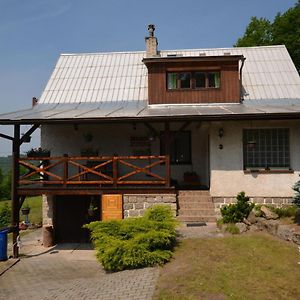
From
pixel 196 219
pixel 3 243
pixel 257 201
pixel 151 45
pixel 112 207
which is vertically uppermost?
pixel 151 45

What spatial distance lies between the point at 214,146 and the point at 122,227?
4591 millimetres

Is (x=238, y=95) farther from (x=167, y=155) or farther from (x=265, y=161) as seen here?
(x=167, y=155)

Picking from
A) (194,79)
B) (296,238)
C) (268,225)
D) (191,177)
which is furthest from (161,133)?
(296,238)

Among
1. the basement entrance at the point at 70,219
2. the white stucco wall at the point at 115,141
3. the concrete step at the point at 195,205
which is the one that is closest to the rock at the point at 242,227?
the concrete step at the point at 195,205

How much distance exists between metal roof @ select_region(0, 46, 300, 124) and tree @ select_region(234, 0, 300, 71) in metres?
7.39

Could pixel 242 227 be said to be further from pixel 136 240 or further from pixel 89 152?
pixel 89 152

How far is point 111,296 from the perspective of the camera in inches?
271

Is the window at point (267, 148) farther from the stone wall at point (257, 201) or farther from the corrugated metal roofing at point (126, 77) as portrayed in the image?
the corrugated metal roofing at point (126, 77)

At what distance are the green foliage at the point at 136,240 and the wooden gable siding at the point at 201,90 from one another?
5416 millimetres

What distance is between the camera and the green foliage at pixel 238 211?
1060 cm

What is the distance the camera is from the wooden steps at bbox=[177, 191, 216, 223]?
36.4 feet

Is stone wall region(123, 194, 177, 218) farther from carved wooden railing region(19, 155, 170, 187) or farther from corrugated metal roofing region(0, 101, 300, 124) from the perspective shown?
corrugated metal roofing region(0, 101, 300, 124)

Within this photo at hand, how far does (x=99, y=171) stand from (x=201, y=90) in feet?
17.1

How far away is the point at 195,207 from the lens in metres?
11.4
